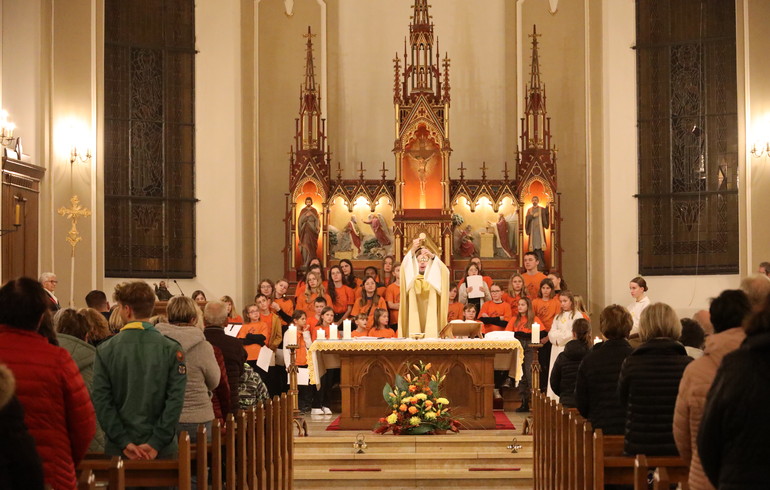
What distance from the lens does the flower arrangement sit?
34.3 ft

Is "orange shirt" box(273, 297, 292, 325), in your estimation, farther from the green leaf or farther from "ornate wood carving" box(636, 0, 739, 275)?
"ornate wood carving" box(636, 0, 739, 275)

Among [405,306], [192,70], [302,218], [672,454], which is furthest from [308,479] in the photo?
[192,70]

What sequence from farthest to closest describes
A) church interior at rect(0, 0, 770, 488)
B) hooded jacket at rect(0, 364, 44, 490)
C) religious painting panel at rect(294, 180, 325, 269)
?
religious painting panel at rect(294, 180, 325, 269), church interior at rect(0, 0, 770, 488), hooded jacket at rect(0, 364, 44, 490)

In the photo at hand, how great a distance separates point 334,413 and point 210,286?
421cm

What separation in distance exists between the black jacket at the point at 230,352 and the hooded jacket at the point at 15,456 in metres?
3.81

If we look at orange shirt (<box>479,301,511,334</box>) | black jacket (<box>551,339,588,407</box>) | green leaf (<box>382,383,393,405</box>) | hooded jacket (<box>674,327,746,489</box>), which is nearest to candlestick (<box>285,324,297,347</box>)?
green leaf (<box>382,383,393,405</box>)

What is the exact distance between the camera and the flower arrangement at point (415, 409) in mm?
10453

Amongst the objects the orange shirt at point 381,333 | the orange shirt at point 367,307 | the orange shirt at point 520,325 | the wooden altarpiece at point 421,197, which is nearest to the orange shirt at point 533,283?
the wooden altarpiece at point 421,197

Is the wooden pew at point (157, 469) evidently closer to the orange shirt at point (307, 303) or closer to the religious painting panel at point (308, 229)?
the orange shirt at point (307, 303)

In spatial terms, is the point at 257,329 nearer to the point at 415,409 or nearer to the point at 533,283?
the point at 415,409

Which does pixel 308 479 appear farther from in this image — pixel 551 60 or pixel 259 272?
pixel 551 60

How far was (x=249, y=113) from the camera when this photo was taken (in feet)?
55.7

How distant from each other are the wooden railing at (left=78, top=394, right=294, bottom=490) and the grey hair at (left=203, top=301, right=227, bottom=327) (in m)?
0.70

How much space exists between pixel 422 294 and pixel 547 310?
2202 millimetres
